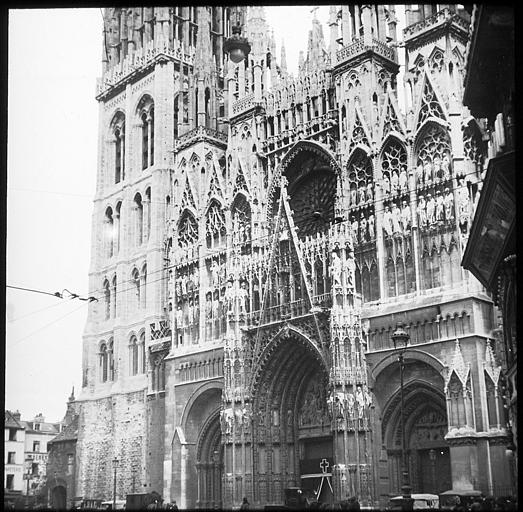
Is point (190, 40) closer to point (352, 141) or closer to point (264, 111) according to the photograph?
point (264, 111)

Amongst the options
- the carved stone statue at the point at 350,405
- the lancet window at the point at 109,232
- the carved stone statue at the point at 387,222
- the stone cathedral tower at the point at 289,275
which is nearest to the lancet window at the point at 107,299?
the stone cathedral tower at the point at 289,275

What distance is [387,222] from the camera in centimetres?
3381

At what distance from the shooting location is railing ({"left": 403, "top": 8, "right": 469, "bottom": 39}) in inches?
1310

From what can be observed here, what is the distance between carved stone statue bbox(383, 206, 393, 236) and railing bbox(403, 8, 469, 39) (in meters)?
6.84

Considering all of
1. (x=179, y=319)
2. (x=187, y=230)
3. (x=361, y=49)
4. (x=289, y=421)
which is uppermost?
(x=361, y=49)

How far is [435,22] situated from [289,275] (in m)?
11.4

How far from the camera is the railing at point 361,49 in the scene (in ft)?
118

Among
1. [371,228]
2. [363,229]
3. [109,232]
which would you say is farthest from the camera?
[109,232]

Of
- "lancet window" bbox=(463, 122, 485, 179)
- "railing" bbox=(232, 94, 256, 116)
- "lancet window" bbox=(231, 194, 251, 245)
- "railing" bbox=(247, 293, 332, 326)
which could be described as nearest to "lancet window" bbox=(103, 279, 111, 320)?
"lancet window" bbox=(231, 194, 251, 245)

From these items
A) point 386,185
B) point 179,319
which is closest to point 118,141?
point 179,319

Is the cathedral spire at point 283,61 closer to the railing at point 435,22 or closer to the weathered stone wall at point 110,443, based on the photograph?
the railing at point 435,22

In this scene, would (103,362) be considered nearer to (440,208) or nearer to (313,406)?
(313,406)

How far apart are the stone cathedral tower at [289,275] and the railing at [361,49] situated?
9 cm

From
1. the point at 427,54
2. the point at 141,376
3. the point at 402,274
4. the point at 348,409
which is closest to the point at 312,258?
the point at 402,274
